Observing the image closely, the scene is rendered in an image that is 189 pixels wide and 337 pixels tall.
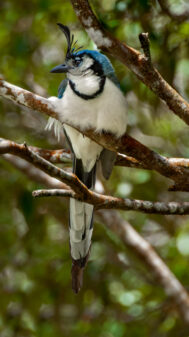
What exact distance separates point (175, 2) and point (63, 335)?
2290 mm

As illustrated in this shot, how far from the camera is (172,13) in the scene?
2.91 m

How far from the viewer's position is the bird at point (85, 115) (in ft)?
8.74

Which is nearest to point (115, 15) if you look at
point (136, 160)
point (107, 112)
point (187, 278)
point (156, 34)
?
point (156, 34)

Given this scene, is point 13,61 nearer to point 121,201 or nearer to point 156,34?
point 156,34

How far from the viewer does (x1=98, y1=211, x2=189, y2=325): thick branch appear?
3.46 metres

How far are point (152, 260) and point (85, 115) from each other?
4.34 ft

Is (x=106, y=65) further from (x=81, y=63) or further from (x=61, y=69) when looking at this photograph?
(x=61, y=69)

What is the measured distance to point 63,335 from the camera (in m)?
3.70

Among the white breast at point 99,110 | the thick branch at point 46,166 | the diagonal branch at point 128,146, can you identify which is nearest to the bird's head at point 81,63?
the white breast at point 99,110

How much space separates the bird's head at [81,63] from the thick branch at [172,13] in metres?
0.40

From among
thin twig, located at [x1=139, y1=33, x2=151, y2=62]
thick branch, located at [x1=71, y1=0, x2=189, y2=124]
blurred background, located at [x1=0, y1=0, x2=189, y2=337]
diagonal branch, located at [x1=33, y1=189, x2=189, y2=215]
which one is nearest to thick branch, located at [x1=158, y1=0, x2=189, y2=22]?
blurred background, located at [x1=0, y1=0, x2=189, y2=337]

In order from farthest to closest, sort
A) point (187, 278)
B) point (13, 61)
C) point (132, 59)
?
point (13, 61) → point (187, 278) → point (132, 59)

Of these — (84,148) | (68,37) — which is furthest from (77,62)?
(84,148)

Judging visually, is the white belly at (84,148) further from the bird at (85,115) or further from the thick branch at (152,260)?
the thick branch at (152,260)
